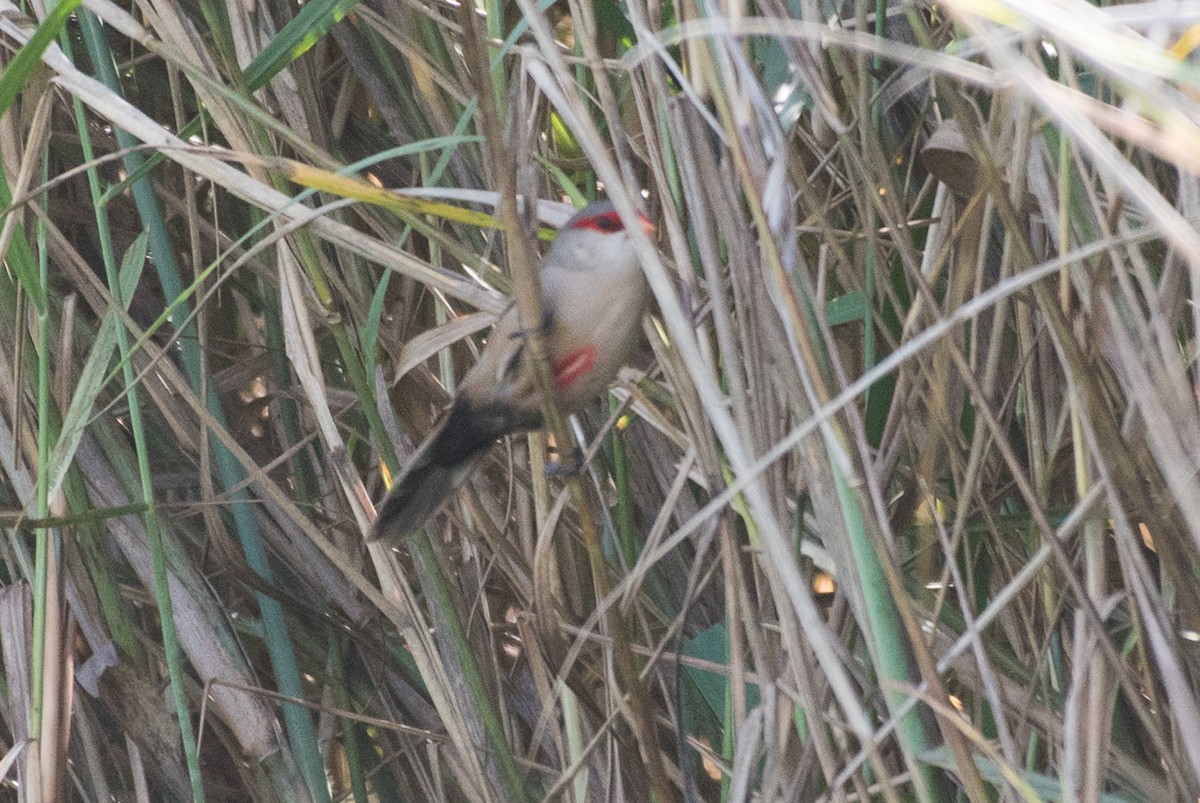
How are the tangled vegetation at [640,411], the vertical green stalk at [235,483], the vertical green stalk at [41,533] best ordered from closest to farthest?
the tangled vegetation at [640,411], the vertical green stalk at [41,533], the vertical green stalk at [235,483]

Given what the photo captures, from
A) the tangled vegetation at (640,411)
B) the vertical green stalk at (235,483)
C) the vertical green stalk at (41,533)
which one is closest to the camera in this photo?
the tangled vegetation at (640,411)

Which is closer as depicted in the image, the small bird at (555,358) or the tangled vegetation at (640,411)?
the tangled vegetation at (640,411)

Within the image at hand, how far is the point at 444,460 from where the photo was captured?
1.49 meters

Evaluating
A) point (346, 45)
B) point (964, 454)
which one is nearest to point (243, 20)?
point (346, 45)

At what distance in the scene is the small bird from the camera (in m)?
1.38

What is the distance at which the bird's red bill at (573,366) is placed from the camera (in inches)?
54.3

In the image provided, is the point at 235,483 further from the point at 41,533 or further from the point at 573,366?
the point at 573,366

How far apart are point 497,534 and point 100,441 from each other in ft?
1.77

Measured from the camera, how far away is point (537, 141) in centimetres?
152

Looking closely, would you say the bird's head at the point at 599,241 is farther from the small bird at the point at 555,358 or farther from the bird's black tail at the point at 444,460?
A: the bird's black tail at the point at 444,460

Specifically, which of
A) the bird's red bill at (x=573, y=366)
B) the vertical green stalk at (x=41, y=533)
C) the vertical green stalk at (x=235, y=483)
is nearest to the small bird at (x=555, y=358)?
the bird's red bill at (x=573, y=366)

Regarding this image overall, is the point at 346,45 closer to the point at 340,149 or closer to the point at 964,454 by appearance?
the point at 340,149

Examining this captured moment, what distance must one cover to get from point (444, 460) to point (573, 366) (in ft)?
0.68

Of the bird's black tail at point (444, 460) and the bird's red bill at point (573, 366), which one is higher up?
the bird's red bill at point (573, 366)
